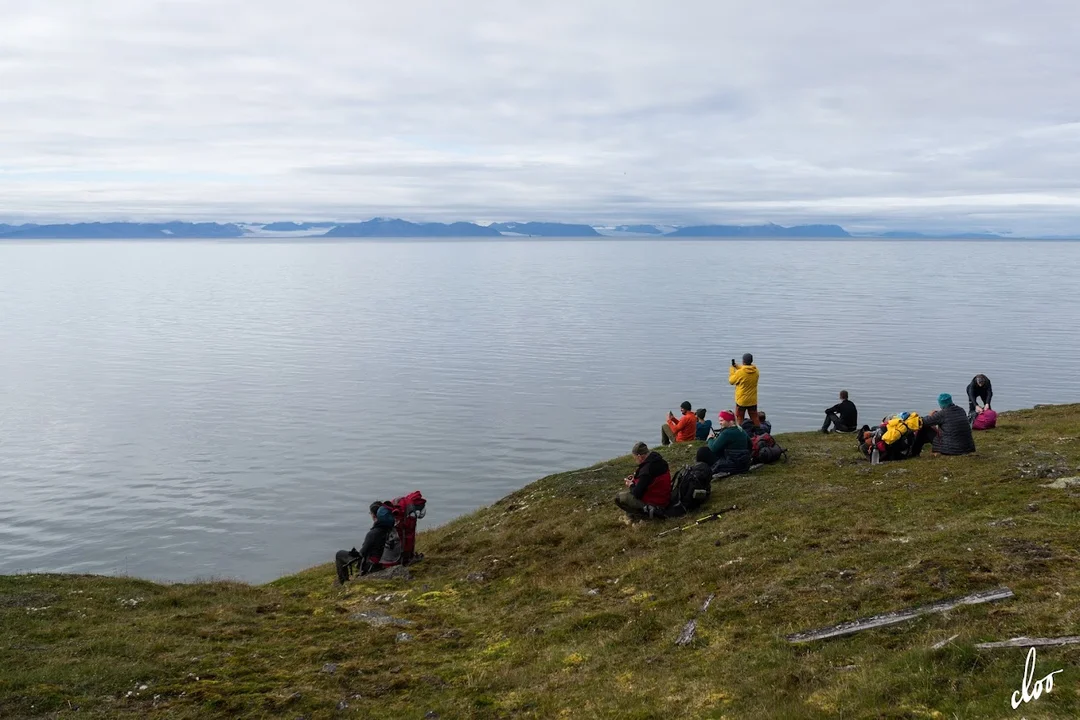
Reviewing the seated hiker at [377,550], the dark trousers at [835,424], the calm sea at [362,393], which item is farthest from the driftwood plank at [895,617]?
the calm sea at [362,393]

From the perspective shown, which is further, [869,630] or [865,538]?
[865,538]

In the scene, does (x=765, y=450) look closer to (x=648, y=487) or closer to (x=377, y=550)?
(x=648, y=487)

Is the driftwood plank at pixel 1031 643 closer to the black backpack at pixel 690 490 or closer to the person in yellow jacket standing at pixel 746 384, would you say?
the black backpack at pixel 690 490

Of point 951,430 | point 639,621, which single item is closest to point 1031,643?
point 639,621

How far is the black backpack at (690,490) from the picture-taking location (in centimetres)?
2077

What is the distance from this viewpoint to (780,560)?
1587 centimetres

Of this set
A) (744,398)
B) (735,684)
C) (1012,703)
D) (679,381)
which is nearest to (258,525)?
(744,398)

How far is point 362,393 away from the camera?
193 ft

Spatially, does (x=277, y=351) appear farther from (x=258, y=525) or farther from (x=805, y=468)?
(x=805, y=468)

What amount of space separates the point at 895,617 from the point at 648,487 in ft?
28.5

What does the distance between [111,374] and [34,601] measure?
54.2 meters

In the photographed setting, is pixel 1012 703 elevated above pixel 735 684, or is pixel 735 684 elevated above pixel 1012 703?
pixel 1012 703

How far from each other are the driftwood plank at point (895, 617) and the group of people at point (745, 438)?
8.04 meters

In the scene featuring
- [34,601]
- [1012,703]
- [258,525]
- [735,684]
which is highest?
[1012,703]
